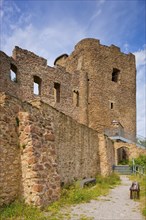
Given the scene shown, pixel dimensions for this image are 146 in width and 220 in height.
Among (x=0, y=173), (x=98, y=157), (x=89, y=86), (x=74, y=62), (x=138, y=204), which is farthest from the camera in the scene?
(x=74, y=62)

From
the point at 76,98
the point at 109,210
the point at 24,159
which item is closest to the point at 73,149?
the point at 109,210

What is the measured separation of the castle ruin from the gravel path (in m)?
0.93

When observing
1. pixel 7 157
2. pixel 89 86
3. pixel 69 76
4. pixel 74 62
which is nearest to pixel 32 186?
pixel 7 157

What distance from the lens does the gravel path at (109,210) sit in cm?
682

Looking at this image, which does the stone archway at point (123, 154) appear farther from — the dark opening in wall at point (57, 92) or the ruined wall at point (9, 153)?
the ruined wall at point (9, 153)

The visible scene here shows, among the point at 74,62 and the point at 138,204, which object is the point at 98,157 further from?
the point at 74,62

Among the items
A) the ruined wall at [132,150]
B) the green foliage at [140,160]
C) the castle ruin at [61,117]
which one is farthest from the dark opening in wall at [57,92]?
the green foliage at [140,160]

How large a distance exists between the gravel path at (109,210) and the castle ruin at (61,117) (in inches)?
36.4

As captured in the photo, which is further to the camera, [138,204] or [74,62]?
[74,62]

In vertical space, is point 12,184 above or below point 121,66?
below

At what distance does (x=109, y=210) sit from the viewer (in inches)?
303

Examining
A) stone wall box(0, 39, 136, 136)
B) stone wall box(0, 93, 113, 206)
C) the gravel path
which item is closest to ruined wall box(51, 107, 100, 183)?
stone wall box(0, 93, 113, 206)

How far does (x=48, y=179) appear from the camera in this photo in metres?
7.70

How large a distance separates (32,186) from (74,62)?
26.0m
